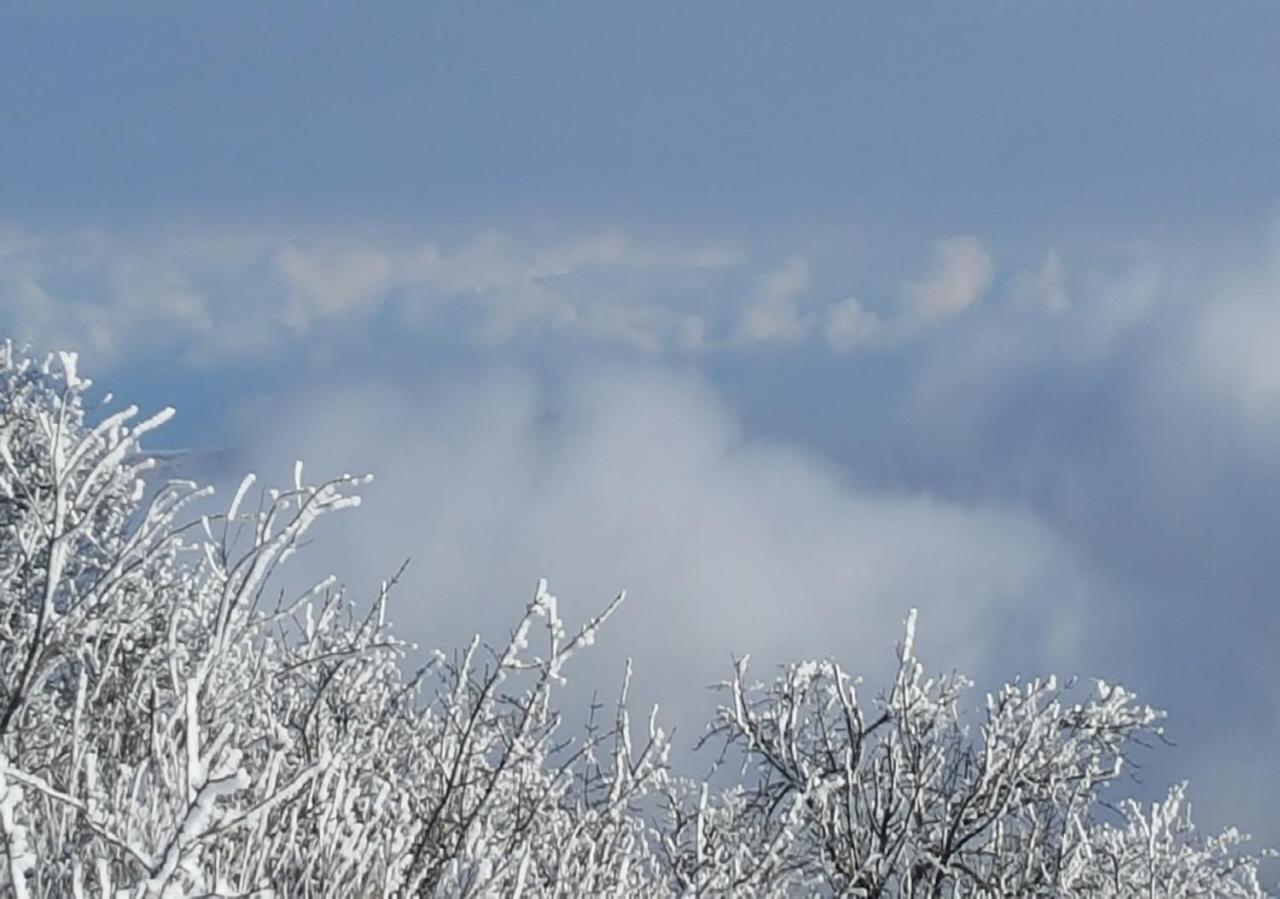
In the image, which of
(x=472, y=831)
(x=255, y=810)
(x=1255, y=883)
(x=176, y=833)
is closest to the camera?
(x=176, y=833)

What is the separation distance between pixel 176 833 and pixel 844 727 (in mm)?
10773

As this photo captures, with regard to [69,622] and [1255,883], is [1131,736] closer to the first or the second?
[69,622]

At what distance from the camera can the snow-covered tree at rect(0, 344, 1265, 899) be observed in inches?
169

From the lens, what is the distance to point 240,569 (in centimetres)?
422

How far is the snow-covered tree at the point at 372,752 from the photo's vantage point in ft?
14.1

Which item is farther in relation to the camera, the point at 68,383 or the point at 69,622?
the point at 69,622

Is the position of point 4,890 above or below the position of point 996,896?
below

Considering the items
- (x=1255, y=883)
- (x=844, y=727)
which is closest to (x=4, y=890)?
(x=844, y=727)

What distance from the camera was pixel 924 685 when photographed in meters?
13.1

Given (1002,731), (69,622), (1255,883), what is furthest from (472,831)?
(1255,883)

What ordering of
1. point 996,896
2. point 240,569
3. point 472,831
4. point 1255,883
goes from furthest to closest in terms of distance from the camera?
point 1255,883 < point 996,896 < point 472,831 < point 240,569

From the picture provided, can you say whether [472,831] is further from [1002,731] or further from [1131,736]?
[1131,736]

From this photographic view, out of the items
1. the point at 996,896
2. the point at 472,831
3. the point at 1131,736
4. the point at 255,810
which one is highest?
the point at 1131,736

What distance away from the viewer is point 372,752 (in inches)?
211
